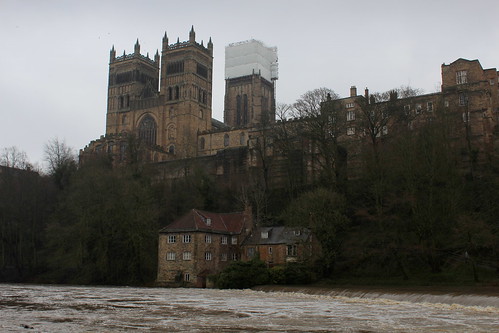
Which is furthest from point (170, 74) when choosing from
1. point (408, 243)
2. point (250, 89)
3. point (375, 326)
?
point (375, 326)

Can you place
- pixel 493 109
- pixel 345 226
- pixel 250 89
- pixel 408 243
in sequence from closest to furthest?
pixel 408 243
pixel 345 226
pixel 493 109
pixel 250 89

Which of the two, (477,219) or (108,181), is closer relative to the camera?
(477,219)

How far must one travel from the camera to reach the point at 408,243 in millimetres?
45500

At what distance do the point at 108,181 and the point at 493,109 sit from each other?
47623 millimetres

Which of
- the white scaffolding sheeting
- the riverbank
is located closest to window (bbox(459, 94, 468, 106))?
the riverbank

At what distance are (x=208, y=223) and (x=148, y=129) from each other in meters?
72.4

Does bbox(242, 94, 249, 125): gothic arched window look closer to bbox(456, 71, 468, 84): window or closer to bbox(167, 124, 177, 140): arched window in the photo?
bbox(167, 124, 177, 140): arched window

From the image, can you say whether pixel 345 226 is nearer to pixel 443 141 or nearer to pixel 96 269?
pixel 443 141

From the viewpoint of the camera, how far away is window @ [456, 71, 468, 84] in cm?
6806

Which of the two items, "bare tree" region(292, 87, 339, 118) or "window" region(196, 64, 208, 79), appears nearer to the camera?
"bare tree" region(292, 87, 339, 118)

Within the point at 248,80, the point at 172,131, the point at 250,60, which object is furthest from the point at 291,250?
the point at 250,60

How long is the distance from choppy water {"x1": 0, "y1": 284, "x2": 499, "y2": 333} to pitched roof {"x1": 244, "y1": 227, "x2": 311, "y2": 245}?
1499 centimetres

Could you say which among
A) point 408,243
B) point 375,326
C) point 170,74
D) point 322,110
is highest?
point 170,74

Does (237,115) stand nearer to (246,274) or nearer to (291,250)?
(291,250)
